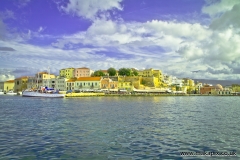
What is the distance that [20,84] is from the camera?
127000 millimetres

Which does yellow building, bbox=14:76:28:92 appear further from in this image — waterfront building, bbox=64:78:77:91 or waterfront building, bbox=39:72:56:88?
waterfront building, bbox=64:78:77:91

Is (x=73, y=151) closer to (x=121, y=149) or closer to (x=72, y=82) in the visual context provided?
(x=121, y=149)

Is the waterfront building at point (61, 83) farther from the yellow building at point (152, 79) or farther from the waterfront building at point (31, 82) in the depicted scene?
the yellow building at point (152, 79)

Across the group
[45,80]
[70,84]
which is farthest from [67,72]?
[70,84]

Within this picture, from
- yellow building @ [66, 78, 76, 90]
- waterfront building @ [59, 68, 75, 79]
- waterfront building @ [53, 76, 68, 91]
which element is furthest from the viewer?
waterfront building @ [59, 68, 75, 79]

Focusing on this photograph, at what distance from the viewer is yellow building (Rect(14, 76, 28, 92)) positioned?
12461cm

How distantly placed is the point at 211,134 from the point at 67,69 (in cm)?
11887

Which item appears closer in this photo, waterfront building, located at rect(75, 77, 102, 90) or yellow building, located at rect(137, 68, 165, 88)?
waterfront building, located at rect(75, 77, 102, 90)

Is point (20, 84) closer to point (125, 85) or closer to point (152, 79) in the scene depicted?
point (125, 85)

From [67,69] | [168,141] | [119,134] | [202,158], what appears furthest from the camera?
[67,69]

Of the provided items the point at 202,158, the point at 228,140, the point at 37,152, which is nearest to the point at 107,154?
the point at 37,152

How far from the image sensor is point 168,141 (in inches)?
451

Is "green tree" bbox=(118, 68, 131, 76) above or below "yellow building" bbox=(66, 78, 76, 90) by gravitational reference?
above

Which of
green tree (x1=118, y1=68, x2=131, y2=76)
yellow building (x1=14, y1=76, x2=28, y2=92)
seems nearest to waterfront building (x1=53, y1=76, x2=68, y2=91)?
yellow building (x1=14, y1=76, x2=28, y2=92)
